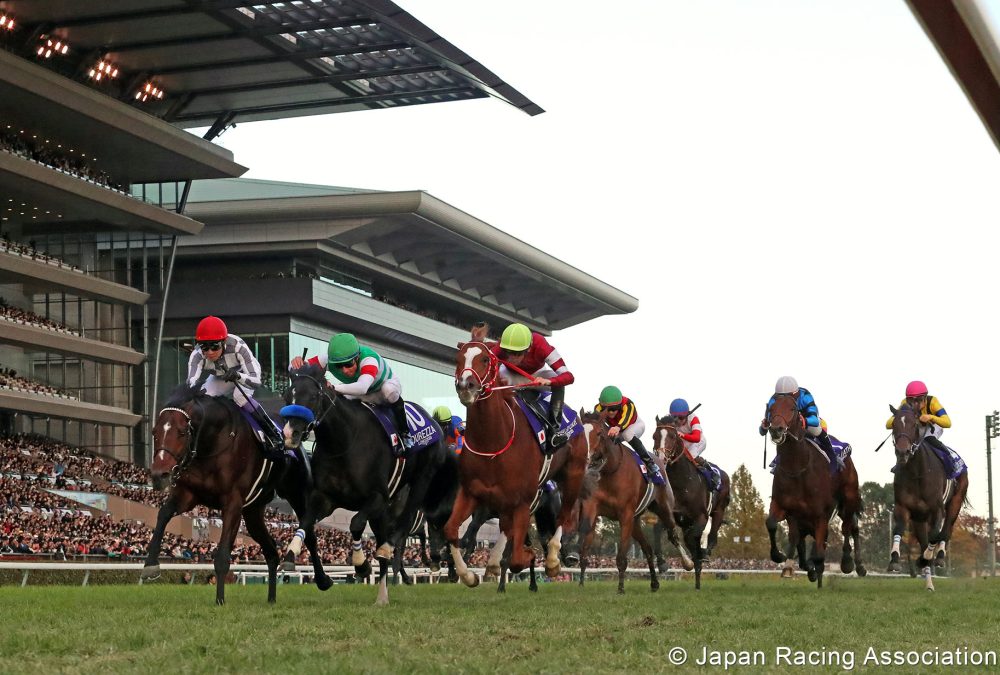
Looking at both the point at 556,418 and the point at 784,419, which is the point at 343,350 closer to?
the point at 556,418

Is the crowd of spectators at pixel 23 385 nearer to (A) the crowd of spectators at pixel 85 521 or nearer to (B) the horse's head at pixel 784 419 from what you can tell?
(A) the crowd of spectators at pixel 85 521

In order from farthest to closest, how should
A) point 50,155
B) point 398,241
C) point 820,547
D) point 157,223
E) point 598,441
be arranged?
point 398,241
point 157,223
point 50,155
point 598,441
point 820,547

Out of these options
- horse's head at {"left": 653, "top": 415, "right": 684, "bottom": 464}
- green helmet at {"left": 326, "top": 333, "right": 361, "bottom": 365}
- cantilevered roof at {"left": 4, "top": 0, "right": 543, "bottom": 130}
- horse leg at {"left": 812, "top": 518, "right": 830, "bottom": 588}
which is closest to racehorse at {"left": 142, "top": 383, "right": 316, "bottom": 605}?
green helmet at {"left": 326, "top": 333, "right": 361, "bottom": 365}

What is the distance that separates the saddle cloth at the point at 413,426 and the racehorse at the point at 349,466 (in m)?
0.10

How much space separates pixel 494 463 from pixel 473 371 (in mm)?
1081

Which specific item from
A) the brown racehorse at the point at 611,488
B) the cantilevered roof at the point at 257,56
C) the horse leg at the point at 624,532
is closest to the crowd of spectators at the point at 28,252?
the cantilevered roof at the point at 257,56

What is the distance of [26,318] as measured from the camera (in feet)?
159

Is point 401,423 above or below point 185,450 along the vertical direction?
above

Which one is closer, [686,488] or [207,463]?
[207,463]

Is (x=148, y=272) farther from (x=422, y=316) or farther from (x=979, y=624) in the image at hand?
(x=979, y=624)

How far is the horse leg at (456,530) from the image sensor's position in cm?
1177

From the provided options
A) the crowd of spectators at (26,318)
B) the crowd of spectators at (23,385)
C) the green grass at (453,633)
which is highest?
the crowd of spectators at (26,318)

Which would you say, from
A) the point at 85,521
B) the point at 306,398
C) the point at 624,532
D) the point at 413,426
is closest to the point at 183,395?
the point at 306,398

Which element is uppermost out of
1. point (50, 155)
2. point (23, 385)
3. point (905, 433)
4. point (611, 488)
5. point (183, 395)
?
point (50, 155)
